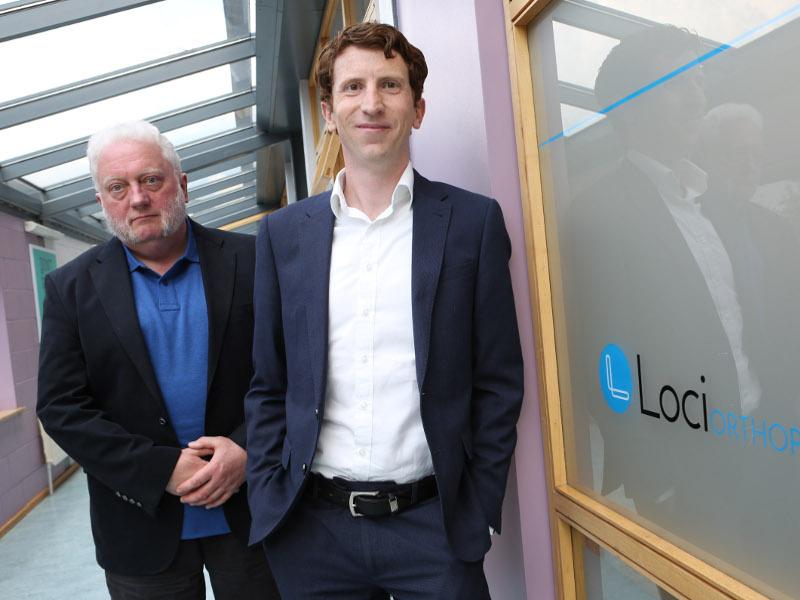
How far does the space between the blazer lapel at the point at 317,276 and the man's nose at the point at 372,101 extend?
0.72ft

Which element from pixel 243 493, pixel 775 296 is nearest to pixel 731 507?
pixel 775 296

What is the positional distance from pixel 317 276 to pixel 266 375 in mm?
263

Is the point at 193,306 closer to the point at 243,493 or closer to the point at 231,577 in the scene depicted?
the point at 243,493

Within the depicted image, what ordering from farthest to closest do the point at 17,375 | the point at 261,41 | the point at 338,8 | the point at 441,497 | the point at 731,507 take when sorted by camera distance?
the point at 17,375 < the point at 261,41 < the point at 338,8 < the point at 441,497 < the point at 731,507

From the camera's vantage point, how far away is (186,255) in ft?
5.95

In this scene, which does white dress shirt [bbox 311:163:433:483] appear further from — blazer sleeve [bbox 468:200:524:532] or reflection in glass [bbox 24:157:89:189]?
reflection in glass [bbox 24:157:89:189]

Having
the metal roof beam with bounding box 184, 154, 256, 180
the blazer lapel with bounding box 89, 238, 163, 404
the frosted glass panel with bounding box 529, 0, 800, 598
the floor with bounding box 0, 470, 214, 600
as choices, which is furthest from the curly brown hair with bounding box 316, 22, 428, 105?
the metal roof beam with bounding box 184, 154, 256, 180

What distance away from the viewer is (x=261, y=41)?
16.6 feet

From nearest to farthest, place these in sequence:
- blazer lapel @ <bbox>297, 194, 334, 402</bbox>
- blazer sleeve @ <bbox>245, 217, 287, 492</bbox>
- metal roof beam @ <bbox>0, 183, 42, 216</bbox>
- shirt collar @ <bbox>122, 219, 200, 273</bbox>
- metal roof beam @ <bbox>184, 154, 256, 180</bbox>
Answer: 1. blazer lapel @ <bbox>297, 194, 334, 402</bbox>
2. blazer sleeve @ <bbox>245, 217, 287, 492</bbox>
3. shirt collar @ <bbox>122, 219, 200, 273</bbox>
4. metal roof beam @ <bbox>0, 183, 42, 216</bbox>
5. metal roof beam @ <bbox>184, 154, 256, 180</bbox>

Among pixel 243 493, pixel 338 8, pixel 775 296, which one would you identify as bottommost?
pixel 243 493

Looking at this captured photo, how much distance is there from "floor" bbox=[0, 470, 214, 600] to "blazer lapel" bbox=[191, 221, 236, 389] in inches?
91.4

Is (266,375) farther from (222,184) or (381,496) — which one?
(222,184)

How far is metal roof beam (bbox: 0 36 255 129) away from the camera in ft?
15.8

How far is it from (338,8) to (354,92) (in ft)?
10.8
